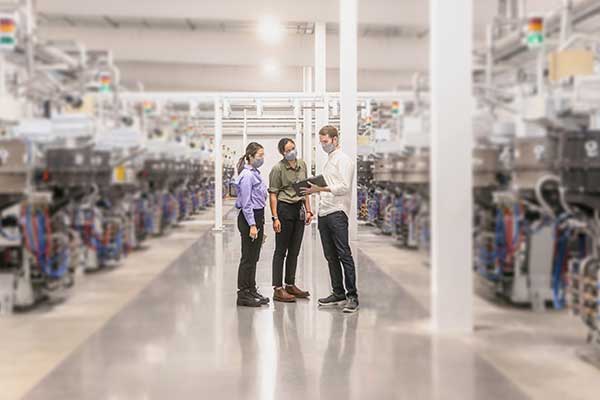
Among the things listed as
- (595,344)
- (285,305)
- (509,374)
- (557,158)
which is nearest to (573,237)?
(557,158)

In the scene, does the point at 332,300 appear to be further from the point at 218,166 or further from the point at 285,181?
the point at 218,166

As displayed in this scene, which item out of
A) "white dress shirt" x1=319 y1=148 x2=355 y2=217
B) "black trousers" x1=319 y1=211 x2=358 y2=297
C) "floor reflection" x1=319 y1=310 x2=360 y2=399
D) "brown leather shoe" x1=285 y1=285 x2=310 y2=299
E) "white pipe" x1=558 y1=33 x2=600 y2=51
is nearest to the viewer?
"white pipe" x1=558 y1=33 x2=600 y2=51

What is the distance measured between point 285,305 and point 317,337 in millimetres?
1106

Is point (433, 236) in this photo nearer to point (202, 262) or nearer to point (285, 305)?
point (202, 262)

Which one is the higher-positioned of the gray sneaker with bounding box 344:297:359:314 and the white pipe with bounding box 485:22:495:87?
the white pipe with bounding box 485:22:495:87

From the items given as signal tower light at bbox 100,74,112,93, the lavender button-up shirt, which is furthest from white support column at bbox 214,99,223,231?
the lavender button-up shirt

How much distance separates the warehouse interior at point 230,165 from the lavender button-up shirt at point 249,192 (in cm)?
124

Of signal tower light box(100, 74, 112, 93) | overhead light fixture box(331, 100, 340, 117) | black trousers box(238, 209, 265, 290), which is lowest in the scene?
black trousers box(238, 209, 265, 290)

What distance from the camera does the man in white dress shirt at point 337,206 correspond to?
5.06 meters

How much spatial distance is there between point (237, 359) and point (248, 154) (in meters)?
1.74

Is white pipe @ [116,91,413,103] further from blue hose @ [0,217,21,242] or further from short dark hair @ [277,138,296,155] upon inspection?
short dark hair @ [277,138,296,155]

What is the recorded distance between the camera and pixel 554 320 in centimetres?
284

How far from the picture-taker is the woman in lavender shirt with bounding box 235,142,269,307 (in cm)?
524

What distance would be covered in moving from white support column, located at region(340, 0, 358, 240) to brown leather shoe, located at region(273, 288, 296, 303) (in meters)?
0.76
